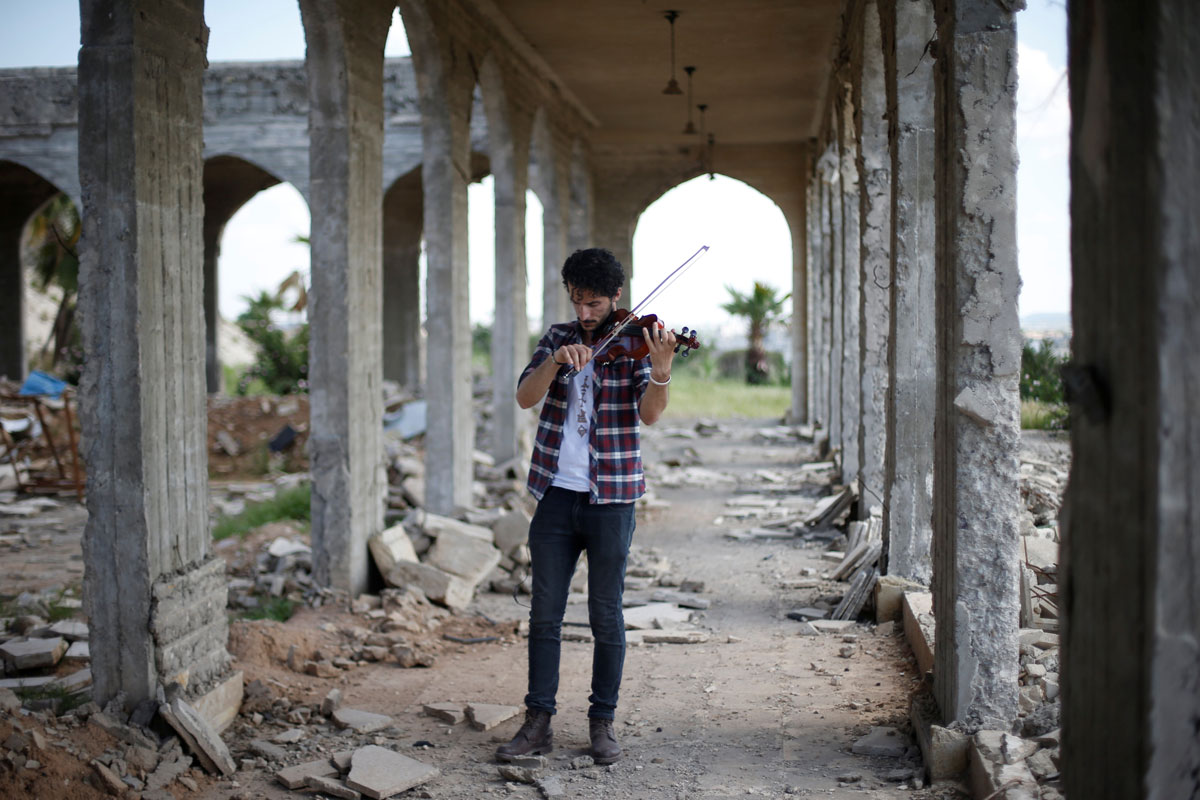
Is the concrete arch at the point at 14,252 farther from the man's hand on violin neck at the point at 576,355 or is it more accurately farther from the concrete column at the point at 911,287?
the man's hand on violin neck at the point at 576,355

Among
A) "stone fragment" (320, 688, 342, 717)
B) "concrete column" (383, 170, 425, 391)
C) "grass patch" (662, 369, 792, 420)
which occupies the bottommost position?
"stone fragment" (320, 688, 342, 717)

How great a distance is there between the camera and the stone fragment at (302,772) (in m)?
4.34

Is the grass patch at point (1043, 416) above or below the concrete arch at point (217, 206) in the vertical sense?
below

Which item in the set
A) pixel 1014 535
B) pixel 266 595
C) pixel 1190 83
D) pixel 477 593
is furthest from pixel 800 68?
pixel 1190 83

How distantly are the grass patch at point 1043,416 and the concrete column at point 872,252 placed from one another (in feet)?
14.4

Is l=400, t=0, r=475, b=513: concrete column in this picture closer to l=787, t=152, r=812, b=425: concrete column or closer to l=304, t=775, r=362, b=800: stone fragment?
l=304, t=775, r=362, b=800: stone fragment

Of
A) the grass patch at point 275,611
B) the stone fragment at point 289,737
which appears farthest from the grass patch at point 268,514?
the stone fragment at point 289,737

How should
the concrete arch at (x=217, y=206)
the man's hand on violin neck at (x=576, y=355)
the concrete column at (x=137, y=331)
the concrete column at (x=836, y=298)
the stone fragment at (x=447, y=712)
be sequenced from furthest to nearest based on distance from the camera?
the concrete arch at (x=217, y=206), the concrete column at (x=836, y=298), the stone fragment at (x=447, y=712), the concrete column at (x=137, y=331), the man's hand on violin neck at (x=576, y=355)

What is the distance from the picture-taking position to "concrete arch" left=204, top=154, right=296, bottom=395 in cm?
2250

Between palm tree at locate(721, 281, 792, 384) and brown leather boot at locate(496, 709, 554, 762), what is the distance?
26644mm

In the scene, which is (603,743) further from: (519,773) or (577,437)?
(577,437)

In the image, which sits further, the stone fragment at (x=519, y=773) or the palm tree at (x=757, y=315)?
the palm tree at (x=757, y=315)

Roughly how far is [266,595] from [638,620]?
106 inches

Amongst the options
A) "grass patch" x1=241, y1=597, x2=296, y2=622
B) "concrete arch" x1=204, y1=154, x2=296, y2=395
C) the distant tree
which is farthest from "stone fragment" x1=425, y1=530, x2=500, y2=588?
the distant tree
